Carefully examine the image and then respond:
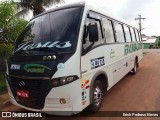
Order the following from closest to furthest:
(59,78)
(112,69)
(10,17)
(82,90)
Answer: (59,78)
(82,90)
(112,69)
(10,17)

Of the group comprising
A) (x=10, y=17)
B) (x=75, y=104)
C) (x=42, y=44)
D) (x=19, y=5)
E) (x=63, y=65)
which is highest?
(x=19, y=5)

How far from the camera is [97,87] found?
545 cm

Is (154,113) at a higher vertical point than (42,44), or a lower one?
lower

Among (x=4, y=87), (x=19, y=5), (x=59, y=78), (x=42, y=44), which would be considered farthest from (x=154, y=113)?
(x=19, y=5)

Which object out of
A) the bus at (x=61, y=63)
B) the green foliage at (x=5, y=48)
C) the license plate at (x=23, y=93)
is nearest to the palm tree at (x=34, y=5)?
the green foliage at (x=5, y=48)

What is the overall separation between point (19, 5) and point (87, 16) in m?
11.3

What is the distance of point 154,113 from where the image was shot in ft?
17.7

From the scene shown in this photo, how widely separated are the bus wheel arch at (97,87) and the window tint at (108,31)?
1.15 metres

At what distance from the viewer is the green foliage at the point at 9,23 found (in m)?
8.94

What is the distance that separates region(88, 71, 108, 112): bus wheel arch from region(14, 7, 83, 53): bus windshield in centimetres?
119

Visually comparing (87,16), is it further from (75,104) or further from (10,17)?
(10,17)

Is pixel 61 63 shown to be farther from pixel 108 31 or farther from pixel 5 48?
pixel 5 48

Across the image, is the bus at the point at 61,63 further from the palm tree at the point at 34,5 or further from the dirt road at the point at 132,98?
the palm tree at the point at 34,5

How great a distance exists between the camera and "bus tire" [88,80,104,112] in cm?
520
